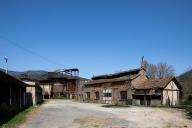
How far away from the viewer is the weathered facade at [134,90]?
1583 inches

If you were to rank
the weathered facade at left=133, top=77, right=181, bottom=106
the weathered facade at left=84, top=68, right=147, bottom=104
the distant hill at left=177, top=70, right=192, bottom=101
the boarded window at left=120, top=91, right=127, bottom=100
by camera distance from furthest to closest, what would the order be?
the boarded window at left=120, top=91, right=127, bottom=100, the weathered facade at left=84, top=68, right=147, bottom=104, the weathered facade at left=133, top=77, right=181, bottom=106, the distant hill at left=177, top=70, right=192, bottom=101

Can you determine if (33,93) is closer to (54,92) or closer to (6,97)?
(6,97)

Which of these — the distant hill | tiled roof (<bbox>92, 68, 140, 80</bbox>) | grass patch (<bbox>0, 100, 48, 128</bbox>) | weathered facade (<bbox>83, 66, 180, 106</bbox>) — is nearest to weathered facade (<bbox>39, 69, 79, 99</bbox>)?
tiled roof (<bbox>92, 68, 140, 80</bbox>)

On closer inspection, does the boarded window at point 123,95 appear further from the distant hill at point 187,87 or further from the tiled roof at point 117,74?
the distant hill at point 187,87

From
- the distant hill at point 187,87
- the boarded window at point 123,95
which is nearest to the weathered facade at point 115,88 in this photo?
the boarded window at point 123,95

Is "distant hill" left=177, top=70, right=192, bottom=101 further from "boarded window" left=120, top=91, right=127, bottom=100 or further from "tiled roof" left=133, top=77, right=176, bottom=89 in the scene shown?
"boarded window" left=120, top=91, right=127, bottom=100

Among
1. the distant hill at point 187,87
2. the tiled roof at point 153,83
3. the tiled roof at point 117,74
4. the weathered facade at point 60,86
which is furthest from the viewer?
the weathered facade at point 60,86

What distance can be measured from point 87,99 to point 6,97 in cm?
3332

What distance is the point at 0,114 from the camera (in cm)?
2100

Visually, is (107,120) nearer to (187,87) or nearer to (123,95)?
(187,87)

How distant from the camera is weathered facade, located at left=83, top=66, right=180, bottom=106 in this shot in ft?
132

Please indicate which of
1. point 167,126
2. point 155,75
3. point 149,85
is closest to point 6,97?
point 167,126

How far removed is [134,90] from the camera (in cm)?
4456

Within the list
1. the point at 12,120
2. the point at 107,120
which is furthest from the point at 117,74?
the point at 12,120
